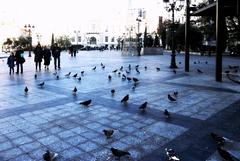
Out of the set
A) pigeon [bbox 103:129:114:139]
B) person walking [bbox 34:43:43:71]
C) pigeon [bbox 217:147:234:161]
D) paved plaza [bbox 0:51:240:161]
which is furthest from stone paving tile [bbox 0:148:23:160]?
person walking [bbox 34:43:43:71]

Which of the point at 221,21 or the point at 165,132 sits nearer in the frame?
the point at 165,132

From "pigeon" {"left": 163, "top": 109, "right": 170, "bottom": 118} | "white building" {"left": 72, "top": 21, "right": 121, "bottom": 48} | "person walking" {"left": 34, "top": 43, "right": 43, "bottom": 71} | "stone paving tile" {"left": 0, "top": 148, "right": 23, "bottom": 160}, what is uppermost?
"white building" {"left": 72, "top": 21, "right": 121, "bottom": 48}

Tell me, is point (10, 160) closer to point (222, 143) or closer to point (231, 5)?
point (222, 143)

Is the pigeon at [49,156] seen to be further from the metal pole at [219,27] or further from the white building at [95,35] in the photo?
the white building at [95,35]

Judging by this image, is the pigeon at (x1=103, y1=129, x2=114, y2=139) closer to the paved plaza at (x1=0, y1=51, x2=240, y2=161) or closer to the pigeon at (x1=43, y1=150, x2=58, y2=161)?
the paved plaza at (x1=0, y1=51, x2=240, y2=161)

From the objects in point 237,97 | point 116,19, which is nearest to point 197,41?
point 237,97

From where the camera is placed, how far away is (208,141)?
536cm

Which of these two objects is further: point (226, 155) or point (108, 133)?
point (108, 133)

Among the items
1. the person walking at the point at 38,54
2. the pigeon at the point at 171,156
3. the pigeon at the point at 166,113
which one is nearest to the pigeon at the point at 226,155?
the pigeon at the point at 171,156

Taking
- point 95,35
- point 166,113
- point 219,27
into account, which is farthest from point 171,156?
point 95,35

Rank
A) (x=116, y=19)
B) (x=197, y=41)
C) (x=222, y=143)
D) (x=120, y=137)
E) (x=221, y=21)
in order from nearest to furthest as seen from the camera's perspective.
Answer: (x=222, y=143)
(x=120, y=137)
(x=221, y=21)
(x=197, y=41)
(x=116, y=19)

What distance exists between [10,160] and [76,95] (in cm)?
516

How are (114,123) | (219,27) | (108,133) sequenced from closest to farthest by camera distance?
1. (108,133)
2. (114,123)
3. (219,27)

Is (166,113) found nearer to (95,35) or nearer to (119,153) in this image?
(119,153)
